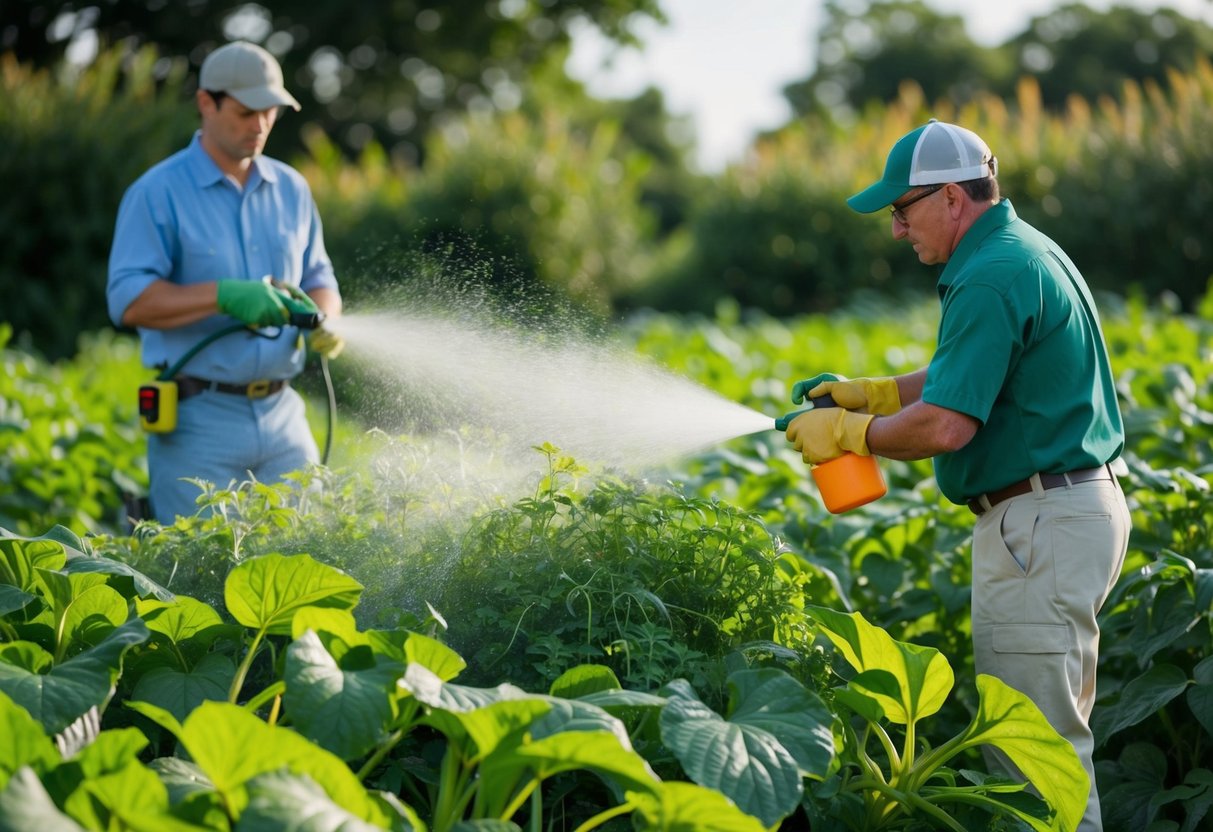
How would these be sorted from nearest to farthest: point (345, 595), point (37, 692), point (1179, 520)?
point (37, 692), point (345, 595), point (1179, 520)

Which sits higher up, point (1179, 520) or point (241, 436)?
point (241, 436)

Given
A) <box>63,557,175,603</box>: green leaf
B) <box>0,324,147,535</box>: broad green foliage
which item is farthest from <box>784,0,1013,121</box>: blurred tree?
<box>63,557,175,603</box>: green leaf

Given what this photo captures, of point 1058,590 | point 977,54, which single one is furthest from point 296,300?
point 977,54

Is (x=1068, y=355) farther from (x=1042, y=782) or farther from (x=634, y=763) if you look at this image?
(x=634, y=763)

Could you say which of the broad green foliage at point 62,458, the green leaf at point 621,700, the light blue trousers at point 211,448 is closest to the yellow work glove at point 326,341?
the light blue trousers at point 211,448

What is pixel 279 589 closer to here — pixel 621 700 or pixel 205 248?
pixel 621 700

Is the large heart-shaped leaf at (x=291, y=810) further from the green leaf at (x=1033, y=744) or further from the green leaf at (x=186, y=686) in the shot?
the green leaf at (x=1033, y=744)

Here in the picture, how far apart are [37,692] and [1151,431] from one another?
13.0 ft

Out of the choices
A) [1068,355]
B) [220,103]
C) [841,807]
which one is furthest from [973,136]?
[220,103]

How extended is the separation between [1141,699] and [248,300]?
284 cm

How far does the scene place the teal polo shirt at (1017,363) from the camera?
2855mm

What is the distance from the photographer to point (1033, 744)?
2707 mm

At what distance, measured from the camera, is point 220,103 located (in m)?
4.31

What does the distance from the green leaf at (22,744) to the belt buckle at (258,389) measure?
7.73 ft
